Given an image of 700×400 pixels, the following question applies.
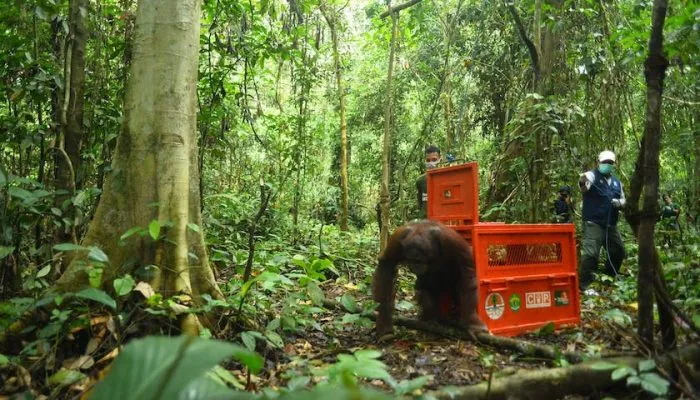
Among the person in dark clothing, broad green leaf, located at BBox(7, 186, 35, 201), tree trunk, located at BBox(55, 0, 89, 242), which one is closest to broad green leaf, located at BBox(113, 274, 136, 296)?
broad green leaf, located at BBox(7, 186, 35, 201)

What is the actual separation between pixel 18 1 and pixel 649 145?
13.3 ft

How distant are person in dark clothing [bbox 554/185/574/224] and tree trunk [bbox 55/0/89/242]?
18.8 ft

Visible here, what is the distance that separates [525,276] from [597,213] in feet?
8.60

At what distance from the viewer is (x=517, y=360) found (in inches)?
129

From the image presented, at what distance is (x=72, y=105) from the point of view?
13.3 ft

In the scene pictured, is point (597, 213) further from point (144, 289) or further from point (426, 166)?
point (144, 289)

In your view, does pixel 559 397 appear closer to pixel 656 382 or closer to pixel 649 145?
pixel 656 382

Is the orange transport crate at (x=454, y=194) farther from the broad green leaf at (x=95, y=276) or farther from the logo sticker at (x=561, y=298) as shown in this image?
the broad green leaf at (x=95, y=276)

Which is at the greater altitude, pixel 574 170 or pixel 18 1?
pixel 18 1

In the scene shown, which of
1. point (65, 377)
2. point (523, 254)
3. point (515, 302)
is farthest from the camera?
point (523, 254)

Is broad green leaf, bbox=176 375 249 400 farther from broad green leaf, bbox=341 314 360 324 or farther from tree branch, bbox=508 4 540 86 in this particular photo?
tree branch, bbox=508 4 540 86

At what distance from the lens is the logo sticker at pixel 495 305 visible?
158 inches


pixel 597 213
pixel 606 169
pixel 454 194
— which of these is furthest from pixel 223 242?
pixel 606 169

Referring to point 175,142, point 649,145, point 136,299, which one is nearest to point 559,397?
point 649,145
